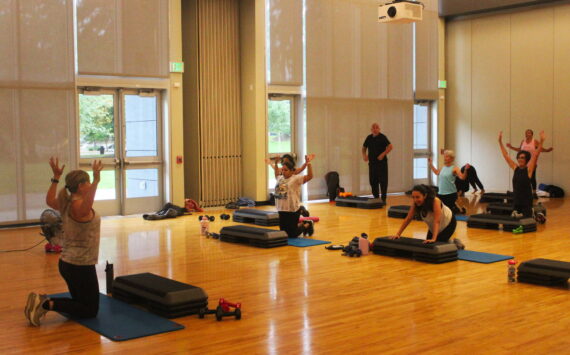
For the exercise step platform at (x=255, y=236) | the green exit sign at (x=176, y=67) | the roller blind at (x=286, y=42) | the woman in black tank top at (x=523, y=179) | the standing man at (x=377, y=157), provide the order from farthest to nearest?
1. the roller blind at (x=286, y=42)
2. the standing man at (x=377, y=157)
3. the green exit sign at (x=176, y=67)
4. the woman in black tank top at (x=523, y=179)
5. the exercise step platform at (x=255, y=236)

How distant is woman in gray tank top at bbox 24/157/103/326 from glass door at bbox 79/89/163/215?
6.56 metres

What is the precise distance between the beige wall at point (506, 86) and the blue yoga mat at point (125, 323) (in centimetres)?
1197

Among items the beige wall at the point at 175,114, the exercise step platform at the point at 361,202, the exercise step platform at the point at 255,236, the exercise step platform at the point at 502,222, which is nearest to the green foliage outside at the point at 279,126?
the exercise step platform at the point at 361,202

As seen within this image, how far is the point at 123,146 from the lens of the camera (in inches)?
472

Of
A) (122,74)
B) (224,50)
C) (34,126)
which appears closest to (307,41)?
(224,50)

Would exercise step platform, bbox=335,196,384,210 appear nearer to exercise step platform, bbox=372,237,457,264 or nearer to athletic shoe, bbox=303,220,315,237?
athletic shoe, bbox=303,220,315,237

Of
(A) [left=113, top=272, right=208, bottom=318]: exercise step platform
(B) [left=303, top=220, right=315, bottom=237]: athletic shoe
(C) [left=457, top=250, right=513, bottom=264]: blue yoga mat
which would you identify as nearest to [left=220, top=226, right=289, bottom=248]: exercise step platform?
(B) [left=303, top=220, right=315, bottom=237]: athletic shoe

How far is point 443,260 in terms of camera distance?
7406mm

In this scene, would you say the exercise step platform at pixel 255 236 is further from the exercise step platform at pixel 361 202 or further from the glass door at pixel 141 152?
the exercise step platform at pixel 361 202

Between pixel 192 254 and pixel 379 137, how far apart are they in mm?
6140

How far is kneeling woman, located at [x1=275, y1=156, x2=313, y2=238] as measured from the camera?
9.02 meters

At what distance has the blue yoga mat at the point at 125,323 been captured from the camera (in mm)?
4844

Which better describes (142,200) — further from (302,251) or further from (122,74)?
(302,251)

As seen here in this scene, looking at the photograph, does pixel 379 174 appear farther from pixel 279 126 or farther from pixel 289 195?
pixel 289 195
